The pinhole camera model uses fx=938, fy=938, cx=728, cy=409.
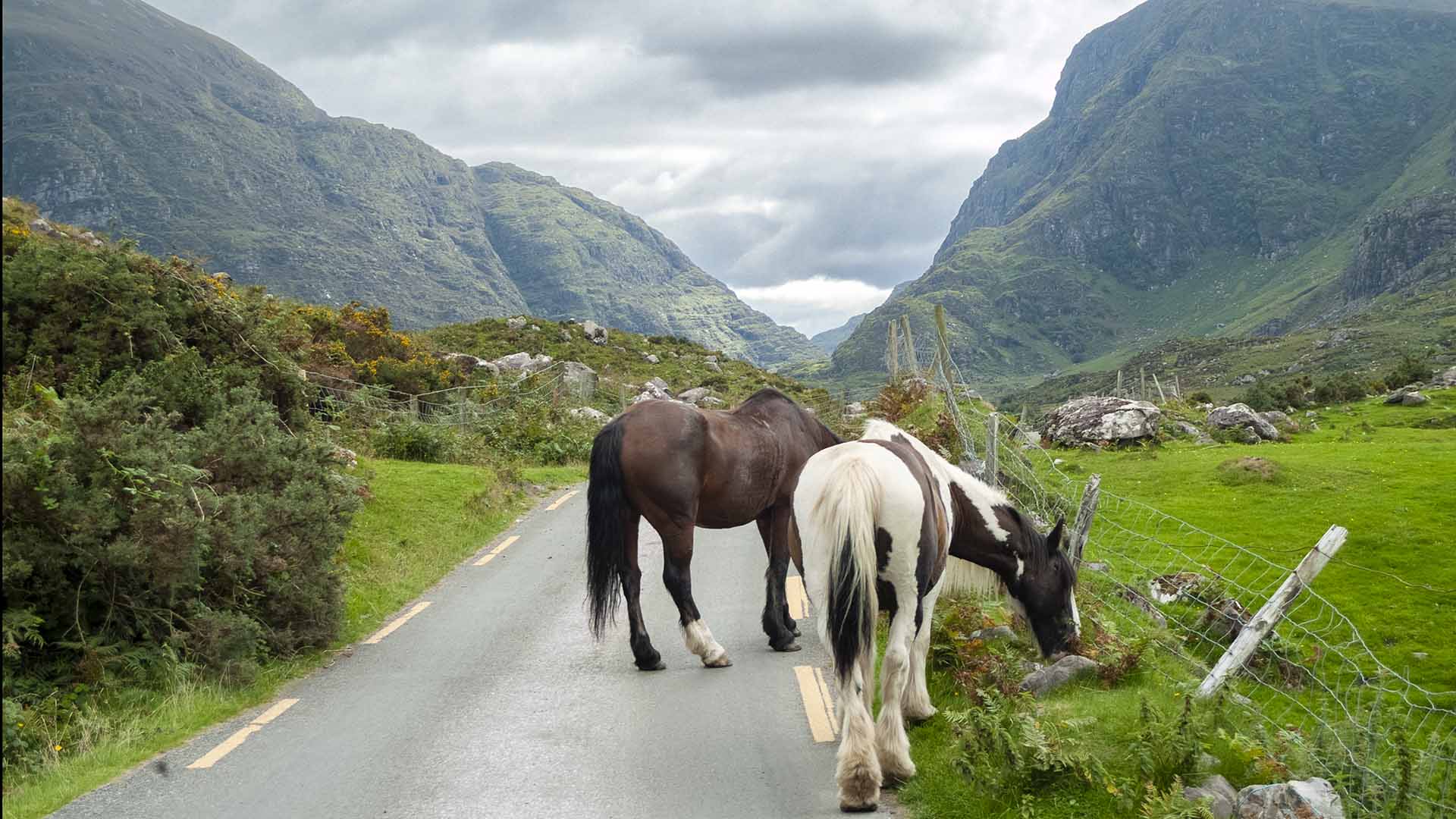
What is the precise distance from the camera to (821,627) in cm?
552

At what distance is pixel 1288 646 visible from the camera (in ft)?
25.0

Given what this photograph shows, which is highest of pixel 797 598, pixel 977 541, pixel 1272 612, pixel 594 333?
pixel 594 333

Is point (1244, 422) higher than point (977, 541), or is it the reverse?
point (977, 541)

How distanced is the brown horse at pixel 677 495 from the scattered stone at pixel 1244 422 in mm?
15709

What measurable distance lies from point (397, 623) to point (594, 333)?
3956cm

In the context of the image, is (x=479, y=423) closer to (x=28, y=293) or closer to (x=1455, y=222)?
(x=28, y=293)

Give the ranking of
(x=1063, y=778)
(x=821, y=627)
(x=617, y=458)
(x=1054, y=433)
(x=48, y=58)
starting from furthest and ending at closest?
(x=48, y=58) < (x=1054, y=433) < (x=617, y=458) < (x=821, y=627) < (x=1063, y=778)

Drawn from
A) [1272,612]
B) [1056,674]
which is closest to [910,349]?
[1056,674]

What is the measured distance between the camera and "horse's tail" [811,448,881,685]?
533 cm

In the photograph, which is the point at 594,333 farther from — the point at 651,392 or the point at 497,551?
the point at 497,551

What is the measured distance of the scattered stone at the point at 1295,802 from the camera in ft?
13.8

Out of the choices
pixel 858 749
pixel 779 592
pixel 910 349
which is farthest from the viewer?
pixel 910 349

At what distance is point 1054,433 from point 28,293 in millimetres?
19365

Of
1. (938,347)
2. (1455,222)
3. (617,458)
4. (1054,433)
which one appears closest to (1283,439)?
(1054,433)
